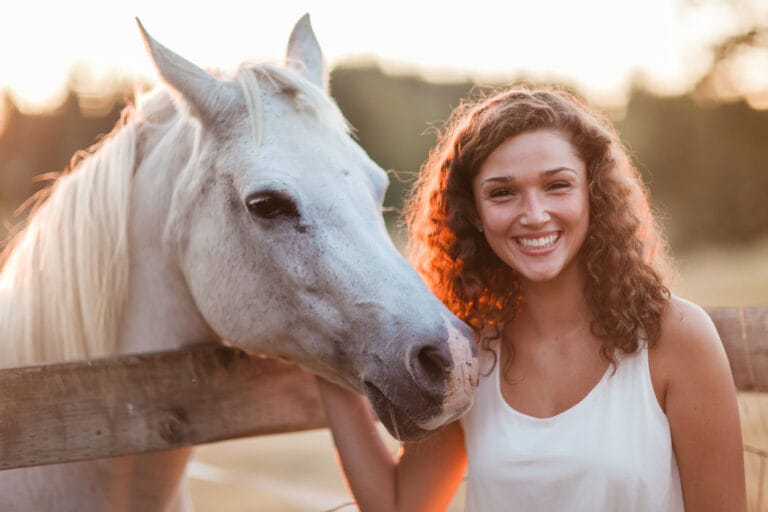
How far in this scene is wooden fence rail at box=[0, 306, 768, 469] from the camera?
1.98 metres

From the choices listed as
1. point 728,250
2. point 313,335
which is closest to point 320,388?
point 313,335

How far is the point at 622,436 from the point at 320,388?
2.86 ft

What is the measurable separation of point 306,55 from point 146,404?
4.48 ft

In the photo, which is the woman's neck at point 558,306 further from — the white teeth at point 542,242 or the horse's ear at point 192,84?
the horse's ear at point 192,84

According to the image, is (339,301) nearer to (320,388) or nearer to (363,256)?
(363,256)

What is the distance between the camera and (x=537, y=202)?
85.0 inches

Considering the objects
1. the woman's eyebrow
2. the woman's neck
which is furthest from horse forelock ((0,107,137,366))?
the woman's neck

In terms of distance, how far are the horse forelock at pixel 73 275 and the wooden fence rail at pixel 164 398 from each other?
340 millimetres

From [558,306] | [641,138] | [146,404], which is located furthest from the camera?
[641,138]

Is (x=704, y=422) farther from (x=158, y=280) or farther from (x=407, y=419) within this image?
(x=158, y=280)

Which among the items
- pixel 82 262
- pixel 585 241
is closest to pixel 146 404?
pixel 82 262

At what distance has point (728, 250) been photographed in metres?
24.5

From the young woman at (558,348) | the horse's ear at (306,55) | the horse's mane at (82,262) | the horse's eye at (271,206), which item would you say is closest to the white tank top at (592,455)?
the young woman at (558,348)

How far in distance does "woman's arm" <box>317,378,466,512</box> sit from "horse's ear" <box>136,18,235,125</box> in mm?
881
